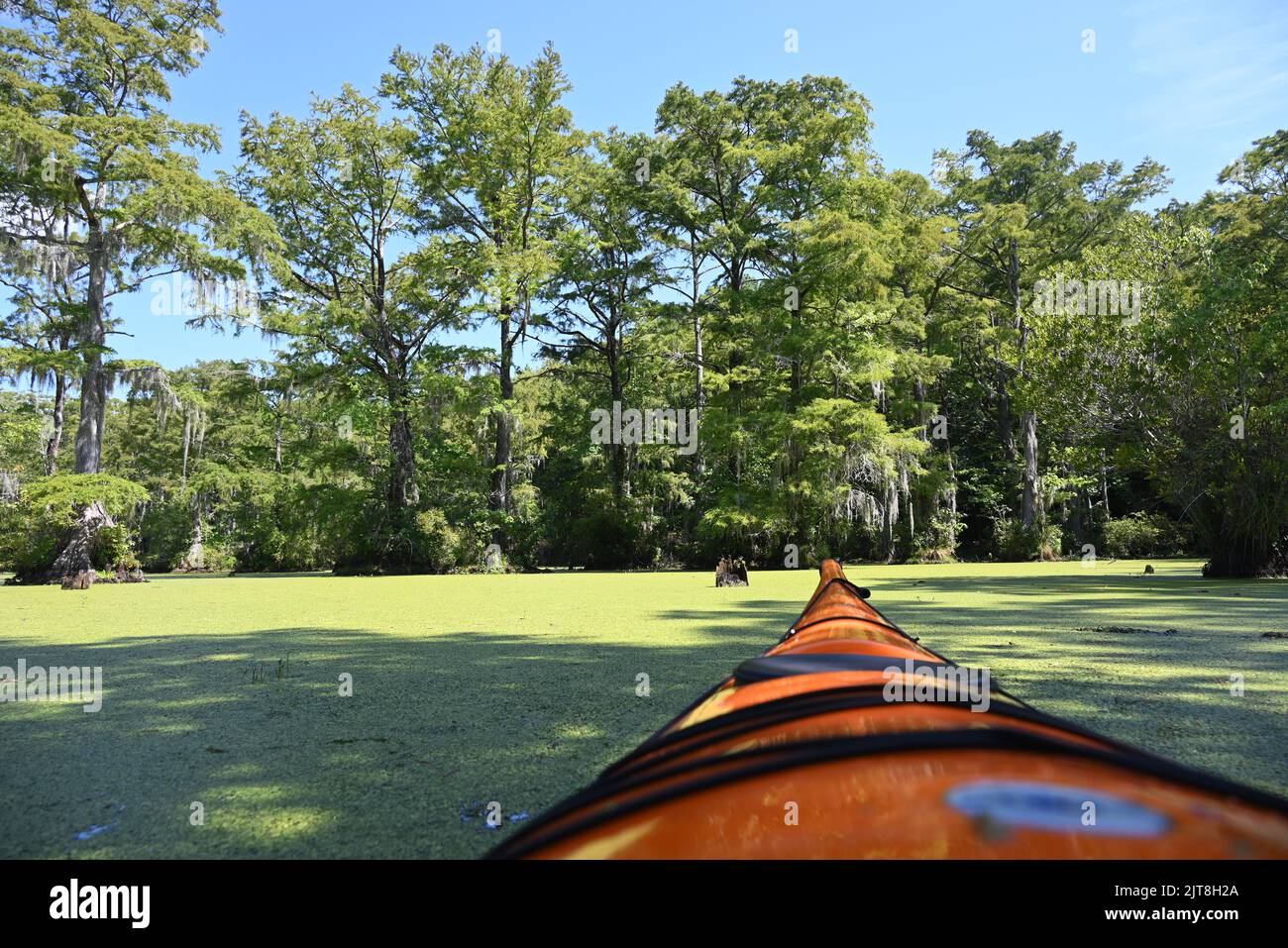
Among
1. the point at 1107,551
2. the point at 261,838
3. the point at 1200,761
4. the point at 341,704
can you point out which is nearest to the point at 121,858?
the point at 261,838

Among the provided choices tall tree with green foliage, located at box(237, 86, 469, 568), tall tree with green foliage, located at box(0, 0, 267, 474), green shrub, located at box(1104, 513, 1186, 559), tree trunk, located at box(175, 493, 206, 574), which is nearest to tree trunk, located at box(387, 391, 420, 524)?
tall tree with green foliage, located at box(237, 86, 469, 568)

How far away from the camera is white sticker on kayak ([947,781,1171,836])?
1.91ft

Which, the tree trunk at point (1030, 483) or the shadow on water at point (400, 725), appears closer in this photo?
the shadow on water at point (400, 725)

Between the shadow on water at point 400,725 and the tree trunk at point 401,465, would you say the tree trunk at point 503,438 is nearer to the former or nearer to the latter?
the tree trunk at point 401,465

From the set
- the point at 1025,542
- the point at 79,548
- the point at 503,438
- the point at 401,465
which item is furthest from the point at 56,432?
the point at 1025,542

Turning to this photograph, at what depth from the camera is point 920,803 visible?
25.0 inches

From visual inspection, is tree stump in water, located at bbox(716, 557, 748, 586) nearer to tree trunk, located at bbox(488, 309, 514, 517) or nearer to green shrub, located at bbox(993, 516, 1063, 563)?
tree trunk, located at bbox(488, 309, 514, 517)

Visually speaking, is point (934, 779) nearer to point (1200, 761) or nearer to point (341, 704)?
point (1200, 761)

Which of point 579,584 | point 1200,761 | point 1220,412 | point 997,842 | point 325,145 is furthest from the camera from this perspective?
point 325,145

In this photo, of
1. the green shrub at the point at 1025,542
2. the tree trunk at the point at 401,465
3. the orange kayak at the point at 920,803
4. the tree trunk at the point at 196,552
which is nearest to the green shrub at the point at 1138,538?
the green shrub at the point at 1025,542

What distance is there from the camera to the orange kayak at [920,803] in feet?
1.89

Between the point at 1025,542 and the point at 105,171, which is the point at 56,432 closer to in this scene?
the point at 105,171

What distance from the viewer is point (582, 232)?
59.7 feet
